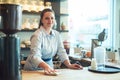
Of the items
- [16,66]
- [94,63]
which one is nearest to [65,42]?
[94,63]

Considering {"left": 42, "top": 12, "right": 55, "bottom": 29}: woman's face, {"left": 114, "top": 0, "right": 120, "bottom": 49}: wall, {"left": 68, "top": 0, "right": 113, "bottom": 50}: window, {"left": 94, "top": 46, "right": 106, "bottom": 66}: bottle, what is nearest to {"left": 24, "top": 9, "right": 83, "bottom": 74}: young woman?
{"left": 42, "top": 12, "right": 55, "bottom": 29}: woman's face

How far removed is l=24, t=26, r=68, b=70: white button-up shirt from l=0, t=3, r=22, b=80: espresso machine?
74 cm

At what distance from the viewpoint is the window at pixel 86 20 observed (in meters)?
4.55

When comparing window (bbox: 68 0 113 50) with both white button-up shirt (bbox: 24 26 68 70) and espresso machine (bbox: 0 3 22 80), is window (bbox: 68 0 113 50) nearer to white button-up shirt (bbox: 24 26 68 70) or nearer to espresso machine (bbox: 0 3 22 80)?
white button-up shirt (bbox: 24 26 68 70)

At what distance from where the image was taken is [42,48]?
2633mm

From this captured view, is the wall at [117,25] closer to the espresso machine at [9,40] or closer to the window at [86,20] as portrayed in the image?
the window at [86,20]

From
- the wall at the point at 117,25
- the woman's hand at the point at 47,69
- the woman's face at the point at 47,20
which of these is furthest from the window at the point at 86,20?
the woman's hand at the point at 47,69

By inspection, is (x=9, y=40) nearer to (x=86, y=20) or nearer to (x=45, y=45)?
(x=45, y=45)

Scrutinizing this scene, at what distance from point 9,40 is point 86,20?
335cm

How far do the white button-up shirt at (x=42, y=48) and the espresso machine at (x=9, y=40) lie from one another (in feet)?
2.44

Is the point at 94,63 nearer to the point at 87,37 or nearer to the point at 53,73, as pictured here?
the point at 53,73

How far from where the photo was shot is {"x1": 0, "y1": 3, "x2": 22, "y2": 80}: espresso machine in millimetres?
1557

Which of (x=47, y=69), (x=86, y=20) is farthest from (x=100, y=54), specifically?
(x=86, y=20)

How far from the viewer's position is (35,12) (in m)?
4.26
